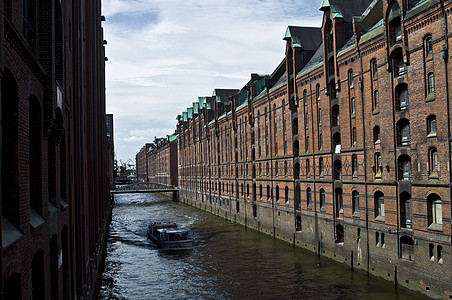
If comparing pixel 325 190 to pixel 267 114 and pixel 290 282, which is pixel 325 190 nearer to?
pixel 290 282

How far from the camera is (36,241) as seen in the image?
891cm

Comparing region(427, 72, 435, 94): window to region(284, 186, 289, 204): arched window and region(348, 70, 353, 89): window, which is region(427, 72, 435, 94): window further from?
region(284, 186, 289, 204): arched window


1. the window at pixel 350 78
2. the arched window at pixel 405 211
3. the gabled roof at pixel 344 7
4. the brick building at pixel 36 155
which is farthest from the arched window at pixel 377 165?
the brick building at pixel 36 155

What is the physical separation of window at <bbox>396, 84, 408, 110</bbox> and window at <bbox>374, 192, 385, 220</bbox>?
5560 millimetres

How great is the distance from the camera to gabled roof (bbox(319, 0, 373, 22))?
3338 centimetres

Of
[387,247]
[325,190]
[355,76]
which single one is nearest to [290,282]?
[387,247]

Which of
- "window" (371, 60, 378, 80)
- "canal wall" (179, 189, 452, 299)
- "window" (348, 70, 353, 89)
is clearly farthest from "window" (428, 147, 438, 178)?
"window" (348, 70, 353, 89)

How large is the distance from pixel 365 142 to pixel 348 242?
276 inches

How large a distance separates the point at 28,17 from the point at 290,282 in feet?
76.1

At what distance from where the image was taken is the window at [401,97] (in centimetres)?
2506

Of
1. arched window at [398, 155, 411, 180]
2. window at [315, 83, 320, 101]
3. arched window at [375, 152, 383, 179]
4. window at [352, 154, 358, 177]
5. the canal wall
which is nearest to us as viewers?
the canal wall

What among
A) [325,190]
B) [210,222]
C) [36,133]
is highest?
[36,133]

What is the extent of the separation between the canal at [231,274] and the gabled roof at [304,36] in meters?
18.8

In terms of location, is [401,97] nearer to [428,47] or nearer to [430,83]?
[430,83]
